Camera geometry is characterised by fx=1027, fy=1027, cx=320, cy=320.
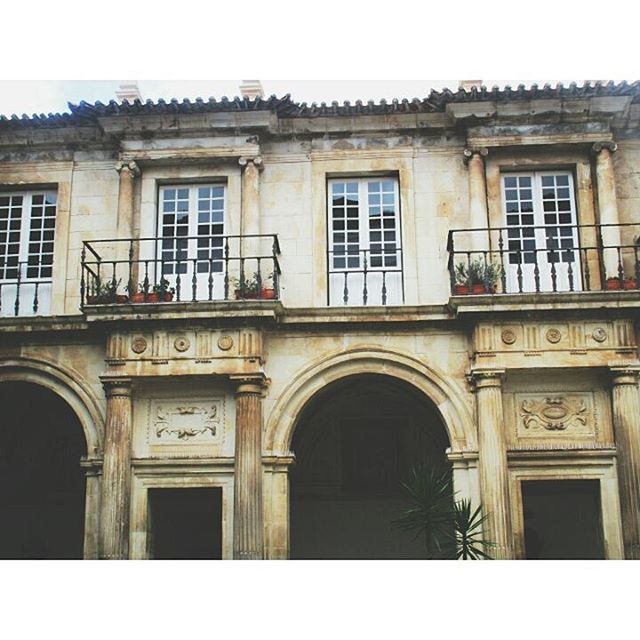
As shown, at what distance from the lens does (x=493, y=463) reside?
44.3 feet

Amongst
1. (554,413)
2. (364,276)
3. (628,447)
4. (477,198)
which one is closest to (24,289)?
(364,276)

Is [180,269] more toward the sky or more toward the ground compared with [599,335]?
more toward the sky

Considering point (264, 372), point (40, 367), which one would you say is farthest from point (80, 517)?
point (264, 372)

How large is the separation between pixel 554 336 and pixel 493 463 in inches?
74.3

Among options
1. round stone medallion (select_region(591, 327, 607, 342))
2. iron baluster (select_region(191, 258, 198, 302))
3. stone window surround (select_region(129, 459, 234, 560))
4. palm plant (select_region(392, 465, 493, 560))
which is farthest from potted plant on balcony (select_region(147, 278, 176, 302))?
round stone medallion (select_region(591, 327, 607, 342))

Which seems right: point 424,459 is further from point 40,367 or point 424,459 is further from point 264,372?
point 40,367

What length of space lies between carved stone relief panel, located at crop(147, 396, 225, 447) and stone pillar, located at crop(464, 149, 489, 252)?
168 inches

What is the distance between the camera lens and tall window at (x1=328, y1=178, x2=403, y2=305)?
14.8 metres

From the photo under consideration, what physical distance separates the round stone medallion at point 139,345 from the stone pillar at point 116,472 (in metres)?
0.42

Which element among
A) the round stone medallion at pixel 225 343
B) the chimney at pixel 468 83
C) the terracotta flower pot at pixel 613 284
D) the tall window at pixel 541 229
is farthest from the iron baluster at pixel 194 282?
the terracotta flower pot at pixel 613 284

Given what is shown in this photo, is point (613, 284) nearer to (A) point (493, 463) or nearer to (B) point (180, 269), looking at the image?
(A) point (493, 463)

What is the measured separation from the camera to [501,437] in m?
13.6

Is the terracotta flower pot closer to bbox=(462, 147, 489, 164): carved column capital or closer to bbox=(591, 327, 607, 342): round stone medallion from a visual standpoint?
bbox=(591, 327, 607, 342): round stone medallion
